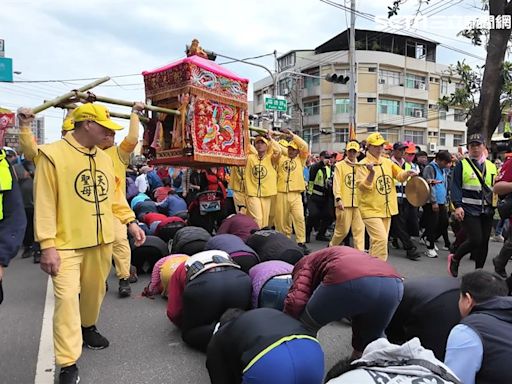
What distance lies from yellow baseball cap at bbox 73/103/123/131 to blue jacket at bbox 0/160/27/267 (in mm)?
667

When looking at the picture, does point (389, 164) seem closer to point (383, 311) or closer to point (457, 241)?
point (457, 241)

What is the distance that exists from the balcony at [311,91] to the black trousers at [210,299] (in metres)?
41.4

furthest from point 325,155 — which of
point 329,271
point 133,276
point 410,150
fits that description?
point 329,271

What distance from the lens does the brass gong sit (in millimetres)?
6371

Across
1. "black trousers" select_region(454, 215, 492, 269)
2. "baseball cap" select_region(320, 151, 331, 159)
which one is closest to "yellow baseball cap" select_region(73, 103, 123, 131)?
"black trousers" select_region(454, 215, 492, 269)

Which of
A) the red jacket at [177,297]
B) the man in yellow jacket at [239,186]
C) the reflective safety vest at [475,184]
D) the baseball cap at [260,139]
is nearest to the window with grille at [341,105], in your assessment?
the man in yellow jacket at [239,186]

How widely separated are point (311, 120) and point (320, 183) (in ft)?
120

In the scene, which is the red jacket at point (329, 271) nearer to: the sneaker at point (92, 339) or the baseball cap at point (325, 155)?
the sneaker at point (92, 339)

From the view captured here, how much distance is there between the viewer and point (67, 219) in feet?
10.7

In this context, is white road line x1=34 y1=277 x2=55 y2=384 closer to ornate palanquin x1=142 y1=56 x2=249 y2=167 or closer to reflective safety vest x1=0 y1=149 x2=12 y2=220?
reflective safety vest x1=0 y1=149 x2=12 y2=220

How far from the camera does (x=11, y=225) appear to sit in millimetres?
2828

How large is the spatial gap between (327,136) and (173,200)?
36.2 metres

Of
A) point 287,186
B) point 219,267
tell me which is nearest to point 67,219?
point 219,267

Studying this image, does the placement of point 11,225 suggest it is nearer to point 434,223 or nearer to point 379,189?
point 379,189
